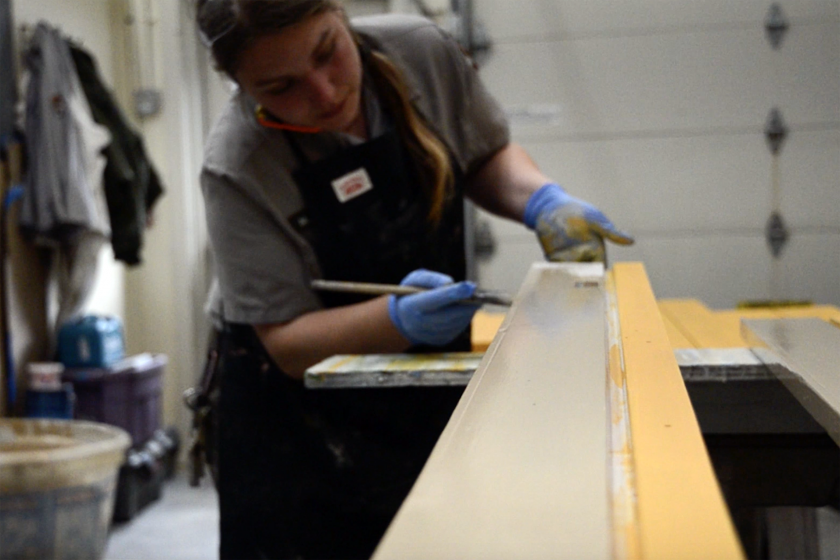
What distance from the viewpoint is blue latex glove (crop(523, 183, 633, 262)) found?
1.62 metres

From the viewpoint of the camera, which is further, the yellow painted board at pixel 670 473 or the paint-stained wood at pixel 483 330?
the paint-stained wood at pixel 483 330

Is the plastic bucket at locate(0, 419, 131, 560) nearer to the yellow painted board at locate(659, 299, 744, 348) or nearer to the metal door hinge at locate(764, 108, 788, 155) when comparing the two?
the yellow painted board at locate(659, 299, 744, 348)

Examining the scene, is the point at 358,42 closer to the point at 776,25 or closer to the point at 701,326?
the point at 701,326

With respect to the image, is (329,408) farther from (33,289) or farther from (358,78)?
(33,289)

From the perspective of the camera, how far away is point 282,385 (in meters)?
1.61

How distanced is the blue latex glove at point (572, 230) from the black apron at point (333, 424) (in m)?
0.24

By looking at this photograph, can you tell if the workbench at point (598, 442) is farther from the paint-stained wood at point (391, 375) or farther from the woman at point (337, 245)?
the woman at point (337, 245)

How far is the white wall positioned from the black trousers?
2.14m

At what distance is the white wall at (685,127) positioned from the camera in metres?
3.41

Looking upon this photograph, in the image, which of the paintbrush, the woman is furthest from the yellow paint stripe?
the woman

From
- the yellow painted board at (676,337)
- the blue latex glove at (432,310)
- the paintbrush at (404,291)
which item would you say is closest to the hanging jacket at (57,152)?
the paintbrush at (404,291)

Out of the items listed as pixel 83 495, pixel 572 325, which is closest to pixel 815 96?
pixel 572 325

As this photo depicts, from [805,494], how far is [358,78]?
101 cm

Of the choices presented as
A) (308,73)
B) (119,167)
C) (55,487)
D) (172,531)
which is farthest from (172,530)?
(308,73)
